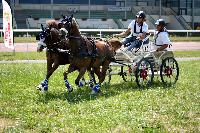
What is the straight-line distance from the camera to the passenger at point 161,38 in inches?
570

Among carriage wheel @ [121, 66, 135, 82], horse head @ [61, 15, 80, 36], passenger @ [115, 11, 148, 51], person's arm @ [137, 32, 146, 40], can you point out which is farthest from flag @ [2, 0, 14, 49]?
horse head @ [61, 15, 80, 36]

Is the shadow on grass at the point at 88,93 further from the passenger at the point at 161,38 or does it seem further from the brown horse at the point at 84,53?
the passenger at the point at 161,38

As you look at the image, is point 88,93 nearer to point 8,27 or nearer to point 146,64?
point 146,64

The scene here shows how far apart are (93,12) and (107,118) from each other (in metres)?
60.0

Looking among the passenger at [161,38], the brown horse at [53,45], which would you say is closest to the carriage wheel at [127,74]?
the passenger at [161,38]

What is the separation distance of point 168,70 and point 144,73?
1063mm

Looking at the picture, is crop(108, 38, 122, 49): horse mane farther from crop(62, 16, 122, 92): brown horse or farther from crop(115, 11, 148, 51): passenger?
crop(62, 16, 122, 92): brown horse

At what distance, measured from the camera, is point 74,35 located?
38.6ft

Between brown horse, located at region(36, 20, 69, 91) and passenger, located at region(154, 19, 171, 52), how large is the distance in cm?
362

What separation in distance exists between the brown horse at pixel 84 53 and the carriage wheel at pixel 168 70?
2.11m

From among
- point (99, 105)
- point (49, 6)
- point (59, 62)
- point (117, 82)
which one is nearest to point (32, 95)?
point (59, 62)

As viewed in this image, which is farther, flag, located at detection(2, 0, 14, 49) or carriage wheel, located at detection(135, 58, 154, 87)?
flag, located at detection(2, 0, 14, 49)

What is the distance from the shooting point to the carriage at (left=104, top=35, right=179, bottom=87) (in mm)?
13969

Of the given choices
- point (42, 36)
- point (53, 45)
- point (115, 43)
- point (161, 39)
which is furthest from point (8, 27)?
point (42, 36)
